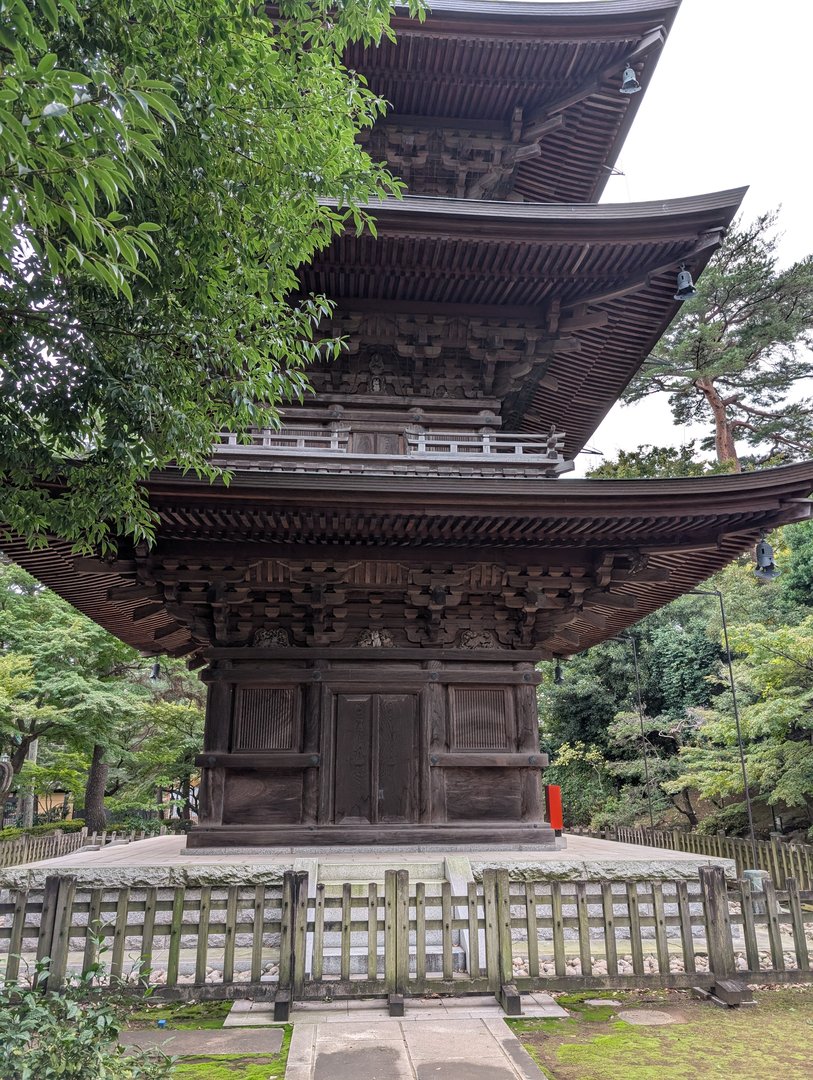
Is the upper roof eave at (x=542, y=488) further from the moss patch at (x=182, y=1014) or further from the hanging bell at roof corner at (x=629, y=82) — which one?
the hanging bell at roof corner at (x=629, y=82)

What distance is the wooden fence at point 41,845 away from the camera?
Result: 56.6 ft

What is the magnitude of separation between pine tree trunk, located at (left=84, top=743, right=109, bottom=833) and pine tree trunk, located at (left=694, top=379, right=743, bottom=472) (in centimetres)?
2616

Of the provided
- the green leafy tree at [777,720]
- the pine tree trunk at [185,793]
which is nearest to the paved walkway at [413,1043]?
the green leafy tree at [777,720]

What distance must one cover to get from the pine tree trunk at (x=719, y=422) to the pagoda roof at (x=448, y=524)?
67.2 feet

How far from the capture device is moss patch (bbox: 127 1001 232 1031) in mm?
5445

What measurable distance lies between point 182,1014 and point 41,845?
16.6m

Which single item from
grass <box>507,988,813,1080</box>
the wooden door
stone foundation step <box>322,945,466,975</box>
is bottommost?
grass <box>507,988,813,1080</box>

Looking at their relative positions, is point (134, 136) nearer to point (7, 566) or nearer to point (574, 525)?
point (574, 525)

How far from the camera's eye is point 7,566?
23.8 meters

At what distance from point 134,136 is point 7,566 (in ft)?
81.0

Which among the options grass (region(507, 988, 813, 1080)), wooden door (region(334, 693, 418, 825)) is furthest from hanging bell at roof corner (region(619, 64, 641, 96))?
grass (region(507, 988, 813, 1080))

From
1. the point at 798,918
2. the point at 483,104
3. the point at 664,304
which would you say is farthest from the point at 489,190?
the point at 798,918

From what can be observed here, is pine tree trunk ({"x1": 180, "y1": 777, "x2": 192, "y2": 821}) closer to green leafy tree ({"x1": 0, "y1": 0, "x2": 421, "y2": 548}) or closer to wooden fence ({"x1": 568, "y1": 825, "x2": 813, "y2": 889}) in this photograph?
wooden fence ({"x1": 568, "y1": 825, "x2": 813, "y2": 889})

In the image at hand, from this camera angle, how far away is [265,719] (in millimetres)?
9234
